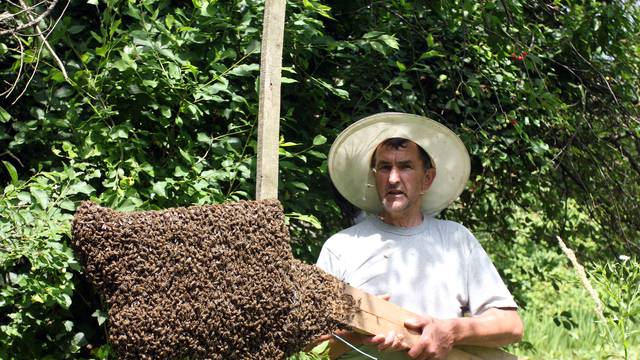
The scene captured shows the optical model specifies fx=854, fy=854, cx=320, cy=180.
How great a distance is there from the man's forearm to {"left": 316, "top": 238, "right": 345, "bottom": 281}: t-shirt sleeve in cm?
42

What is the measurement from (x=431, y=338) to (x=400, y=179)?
1.92ft

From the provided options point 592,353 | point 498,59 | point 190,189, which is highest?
point 498,59

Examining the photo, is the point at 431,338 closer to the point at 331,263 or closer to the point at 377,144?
the point at 331,263

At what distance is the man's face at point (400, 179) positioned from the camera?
2.94 metres

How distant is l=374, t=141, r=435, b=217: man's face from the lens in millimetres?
2938

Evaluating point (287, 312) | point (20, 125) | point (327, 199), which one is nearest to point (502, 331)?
point (287, 312)

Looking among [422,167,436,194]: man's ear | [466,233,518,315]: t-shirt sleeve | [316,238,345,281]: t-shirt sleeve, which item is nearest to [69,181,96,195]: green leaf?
[316,238,345,281]: t-shirt sleeve

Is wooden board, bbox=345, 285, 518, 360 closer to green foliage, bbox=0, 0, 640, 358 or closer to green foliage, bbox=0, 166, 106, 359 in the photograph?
green foliage, bbox=0, 0, 640, 358

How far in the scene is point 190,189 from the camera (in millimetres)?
2938

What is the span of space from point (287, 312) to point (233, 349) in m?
0.19

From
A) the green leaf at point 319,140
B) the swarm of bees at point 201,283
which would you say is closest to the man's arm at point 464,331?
the swarm of bees at point 201,283

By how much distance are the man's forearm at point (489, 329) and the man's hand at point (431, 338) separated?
3 cm

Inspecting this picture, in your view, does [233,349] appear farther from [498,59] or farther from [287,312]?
[498,59]

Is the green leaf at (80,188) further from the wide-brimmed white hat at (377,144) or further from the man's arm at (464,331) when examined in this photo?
the man's arm at (464,331)
